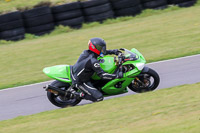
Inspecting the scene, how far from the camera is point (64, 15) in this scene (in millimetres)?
16422

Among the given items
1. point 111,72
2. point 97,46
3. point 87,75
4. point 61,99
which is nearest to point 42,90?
point 61,99

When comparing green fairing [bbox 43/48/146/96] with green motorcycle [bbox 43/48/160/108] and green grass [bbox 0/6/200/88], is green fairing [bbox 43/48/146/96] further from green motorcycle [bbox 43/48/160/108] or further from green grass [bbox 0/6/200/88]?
green grass [bbox 0/6/200/88]

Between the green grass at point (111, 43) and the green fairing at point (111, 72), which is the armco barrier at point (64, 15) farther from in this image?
the green fairing at point (111, 72)

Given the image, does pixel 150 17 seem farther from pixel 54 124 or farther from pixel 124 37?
pixel 54 124

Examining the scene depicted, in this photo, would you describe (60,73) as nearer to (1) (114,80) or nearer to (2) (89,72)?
(2) (89,72)

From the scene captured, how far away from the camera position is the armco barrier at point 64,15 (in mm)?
15875

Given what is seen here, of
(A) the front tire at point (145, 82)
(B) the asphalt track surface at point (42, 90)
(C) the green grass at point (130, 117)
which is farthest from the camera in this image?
(B) the asphalt track surface at point (42, 90)

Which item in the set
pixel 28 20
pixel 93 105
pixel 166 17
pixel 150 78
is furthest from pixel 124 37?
pixel 93 105

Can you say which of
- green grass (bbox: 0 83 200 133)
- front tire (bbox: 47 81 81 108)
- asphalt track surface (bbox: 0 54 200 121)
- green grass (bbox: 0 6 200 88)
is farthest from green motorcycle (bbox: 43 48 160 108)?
green grass (bbox: 0 6 200 88)

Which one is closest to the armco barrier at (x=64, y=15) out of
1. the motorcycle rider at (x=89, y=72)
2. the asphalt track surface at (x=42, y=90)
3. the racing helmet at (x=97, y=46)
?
the asphalt track surface at (x=42, y=90)

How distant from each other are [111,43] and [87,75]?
21.8ft

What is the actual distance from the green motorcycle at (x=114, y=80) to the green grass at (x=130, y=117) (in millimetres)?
563

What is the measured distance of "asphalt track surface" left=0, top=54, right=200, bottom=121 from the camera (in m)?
8.10

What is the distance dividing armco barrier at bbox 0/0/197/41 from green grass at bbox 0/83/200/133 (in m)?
9.85
